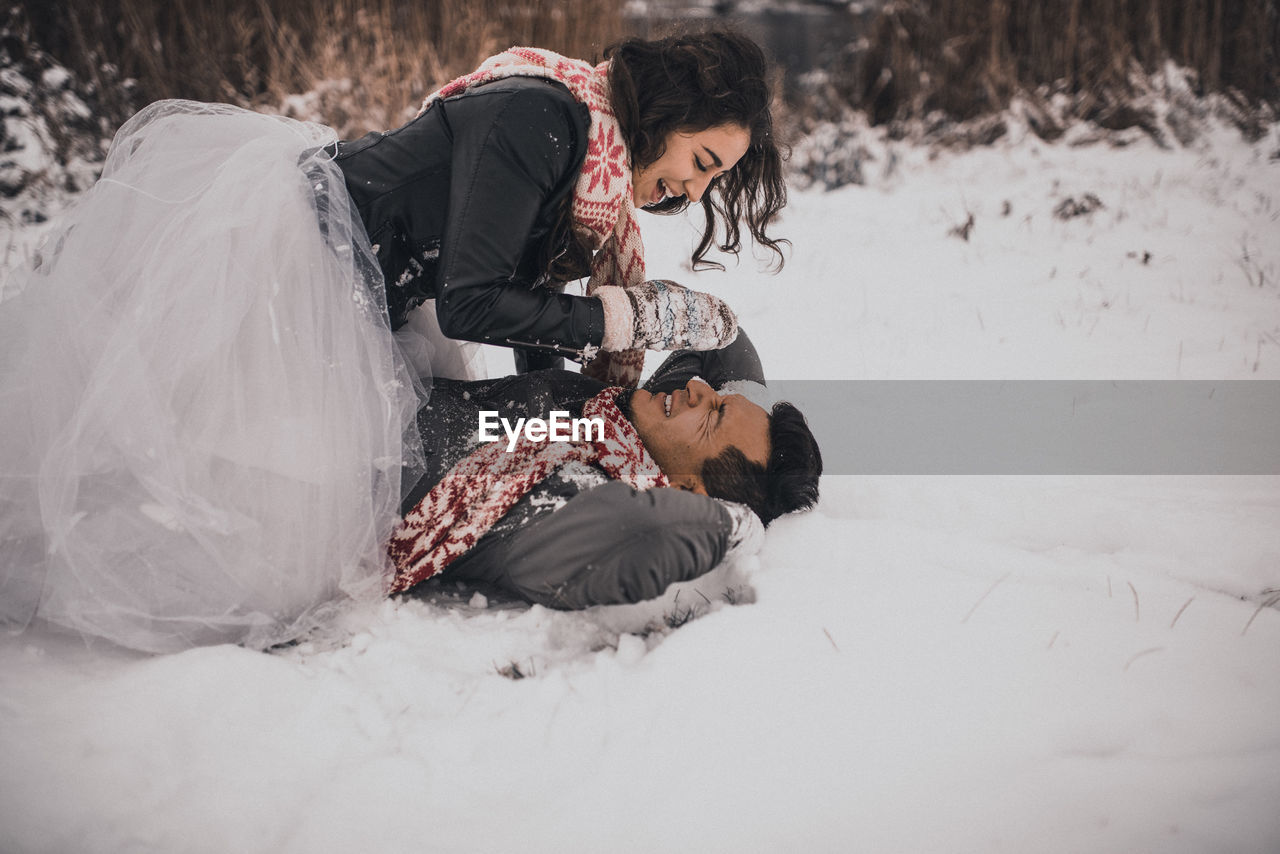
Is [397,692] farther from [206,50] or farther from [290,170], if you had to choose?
[206,50]

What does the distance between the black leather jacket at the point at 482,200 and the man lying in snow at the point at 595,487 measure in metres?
0.24

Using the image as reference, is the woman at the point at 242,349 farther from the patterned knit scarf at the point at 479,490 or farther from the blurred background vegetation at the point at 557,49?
the blurred background vegetation at the point at 557,49

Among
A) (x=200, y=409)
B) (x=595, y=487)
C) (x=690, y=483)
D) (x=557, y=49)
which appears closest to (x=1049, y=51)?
(x=557, y=49)

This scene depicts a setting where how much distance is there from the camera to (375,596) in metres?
1.66

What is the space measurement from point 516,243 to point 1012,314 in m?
2.30

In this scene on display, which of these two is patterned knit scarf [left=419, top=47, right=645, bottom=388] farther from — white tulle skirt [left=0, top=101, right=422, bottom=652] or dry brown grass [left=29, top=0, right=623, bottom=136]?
dry brown grass [left=29, top=0, right=623, bottom=136]

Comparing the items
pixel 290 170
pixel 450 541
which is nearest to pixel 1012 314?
pixel 450 541

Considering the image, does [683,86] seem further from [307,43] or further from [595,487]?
[307,43]

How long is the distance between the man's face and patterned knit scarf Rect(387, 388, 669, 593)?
0.08 meters

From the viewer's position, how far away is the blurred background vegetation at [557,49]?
15.0 feet

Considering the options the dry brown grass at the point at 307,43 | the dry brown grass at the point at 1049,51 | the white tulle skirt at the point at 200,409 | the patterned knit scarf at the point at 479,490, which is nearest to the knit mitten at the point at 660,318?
the patterned knit scarf at the point at 479,490

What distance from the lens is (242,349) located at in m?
1.54

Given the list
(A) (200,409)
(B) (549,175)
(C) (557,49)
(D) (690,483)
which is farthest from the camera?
(C) (557,49)

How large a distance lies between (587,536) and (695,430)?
44cm
